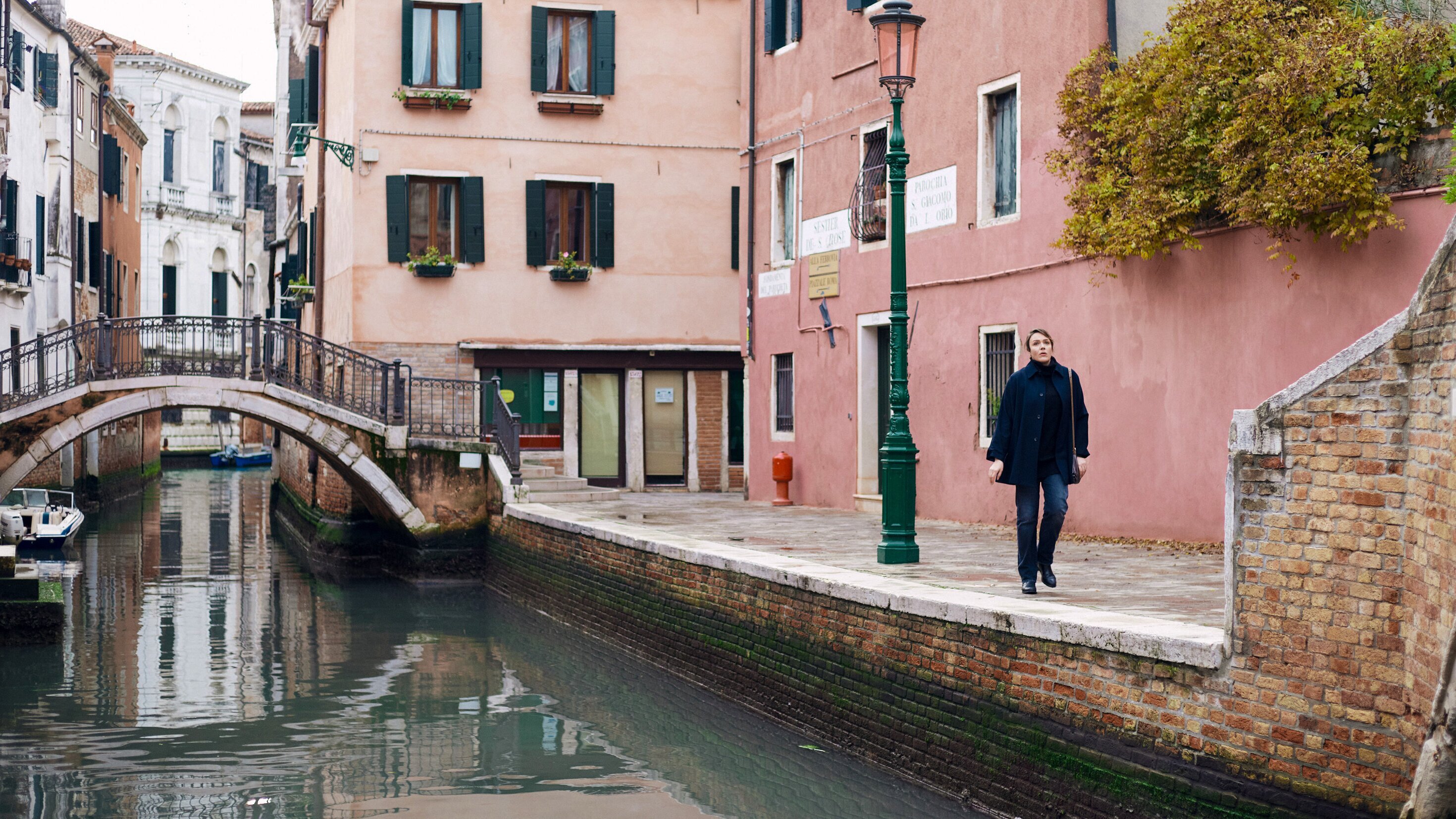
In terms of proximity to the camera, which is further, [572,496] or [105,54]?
[105,54]

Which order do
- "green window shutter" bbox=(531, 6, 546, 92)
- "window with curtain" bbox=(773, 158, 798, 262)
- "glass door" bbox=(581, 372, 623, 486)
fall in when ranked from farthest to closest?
"glass door" bbox=(581, 372, 623, 486) → "green window shutter" bbox=(531, 6, 546, 92) → "window with curtain" bbox=(773, 158, 798, 262)

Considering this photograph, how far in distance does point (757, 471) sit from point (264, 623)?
19.4ft

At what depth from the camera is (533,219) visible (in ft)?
69.1

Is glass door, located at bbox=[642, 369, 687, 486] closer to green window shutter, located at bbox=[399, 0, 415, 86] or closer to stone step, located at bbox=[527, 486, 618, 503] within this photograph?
stone step, located at bbox=[527, 486, 618, 503]

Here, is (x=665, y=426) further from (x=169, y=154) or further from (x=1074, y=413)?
(x=169, y=154)

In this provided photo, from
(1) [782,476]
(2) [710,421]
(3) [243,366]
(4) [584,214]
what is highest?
(4) [584,214]

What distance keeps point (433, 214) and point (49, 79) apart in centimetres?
970

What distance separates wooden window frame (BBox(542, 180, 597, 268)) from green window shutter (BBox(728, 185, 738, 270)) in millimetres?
1911

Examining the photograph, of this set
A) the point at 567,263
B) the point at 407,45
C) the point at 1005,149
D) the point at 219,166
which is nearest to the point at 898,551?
the point at 1005,149

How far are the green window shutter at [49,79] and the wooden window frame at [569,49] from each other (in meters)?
10.0

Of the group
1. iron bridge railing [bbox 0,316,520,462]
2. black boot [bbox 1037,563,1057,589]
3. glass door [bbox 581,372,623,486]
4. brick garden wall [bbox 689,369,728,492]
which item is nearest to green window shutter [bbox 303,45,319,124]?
iron bridge railing [bbox 0,316,520,462]

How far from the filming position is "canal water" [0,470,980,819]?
8.73 m

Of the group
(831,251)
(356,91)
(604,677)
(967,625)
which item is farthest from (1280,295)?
(356,91)

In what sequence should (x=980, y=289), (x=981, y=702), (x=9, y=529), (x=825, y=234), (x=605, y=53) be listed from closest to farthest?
(x=981, y=702), (x=980, y=289), (x=825, y=234), (x=9, y=529), (x=605, y=53)
